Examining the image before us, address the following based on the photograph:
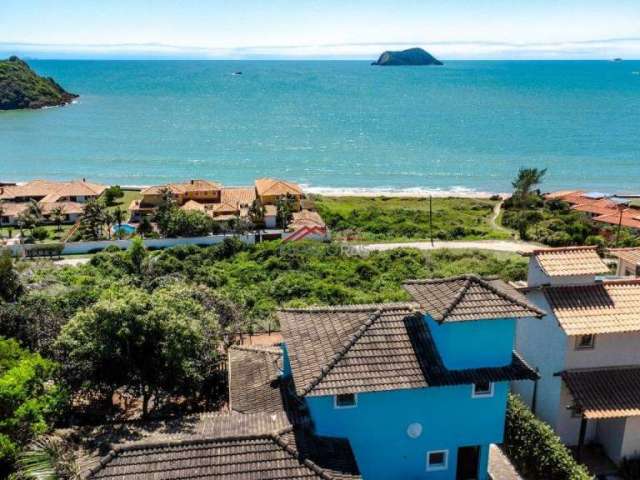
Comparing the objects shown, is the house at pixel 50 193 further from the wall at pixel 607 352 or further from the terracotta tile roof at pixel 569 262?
the wall at pixel 607 352

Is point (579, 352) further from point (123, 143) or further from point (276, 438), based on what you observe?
point (123, 143)

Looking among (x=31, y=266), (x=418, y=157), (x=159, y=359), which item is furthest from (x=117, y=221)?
(x=418, y=157)

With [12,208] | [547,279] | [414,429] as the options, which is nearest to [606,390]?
[547,279]

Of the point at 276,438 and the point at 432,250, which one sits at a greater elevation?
the point at 276,438

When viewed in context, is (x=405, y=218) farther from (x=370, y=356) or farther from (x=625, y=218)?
(x=370, y=356)

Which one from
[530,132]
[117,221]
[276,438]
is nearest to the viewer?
[276,438]

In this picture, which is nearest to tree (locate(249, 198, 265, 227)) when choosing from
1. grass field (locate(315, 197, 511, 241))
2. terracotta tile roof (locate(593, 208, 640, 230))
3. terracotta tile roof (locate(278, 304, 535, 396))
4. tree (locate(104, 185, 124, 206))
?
grass field (locate(315, 197, 511, 241))

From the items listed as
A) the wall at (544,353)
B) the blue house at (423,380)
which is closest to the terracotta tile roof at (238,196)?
the wall at (544,353)
